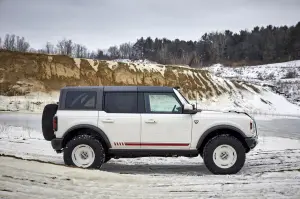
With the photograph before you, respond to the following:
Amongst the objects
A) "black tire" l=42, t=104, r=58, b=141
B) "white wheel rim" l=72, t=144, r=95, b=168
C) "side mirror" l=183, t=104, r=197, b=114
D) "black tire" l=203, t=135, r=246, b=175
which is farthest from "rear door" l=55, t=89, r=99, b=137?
"black tire" l=203, t=135, r=246, b=175

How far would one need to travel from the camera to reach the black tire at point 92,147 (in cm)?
899

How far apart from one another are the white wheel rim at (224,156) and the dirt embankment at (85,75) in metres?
28.8

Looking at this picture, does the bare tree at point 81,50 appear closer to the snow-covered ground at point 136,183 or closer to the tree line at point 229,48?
the tree line at point 229,48

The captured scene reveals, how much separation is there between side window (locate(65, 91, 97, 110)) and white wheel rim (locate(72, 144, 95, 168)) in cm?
96

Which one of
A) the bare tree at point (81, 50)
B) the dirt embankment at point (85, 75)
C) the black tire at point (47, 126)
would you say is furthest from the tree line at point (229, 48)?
the black tire at point (47, 126)

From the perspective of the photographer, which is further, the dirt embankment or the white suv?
the dirt embankment

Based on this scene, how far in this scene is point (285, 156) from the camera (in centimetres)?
1134

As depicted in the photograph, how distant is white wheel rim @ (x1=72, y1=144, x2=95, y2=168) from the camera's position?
9.06m

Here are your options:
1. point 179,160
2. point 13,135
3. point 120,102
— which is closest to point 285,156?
point 179,160

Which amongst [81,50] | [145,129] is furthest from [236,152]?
[81,50]

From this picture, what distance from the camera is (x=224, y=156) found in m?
8.98

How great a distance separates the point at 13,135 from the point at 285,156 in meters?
10.1

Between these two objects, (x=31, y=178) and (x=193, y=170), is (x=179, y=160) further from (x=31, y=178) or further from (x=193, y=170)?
(x=31, y=178)

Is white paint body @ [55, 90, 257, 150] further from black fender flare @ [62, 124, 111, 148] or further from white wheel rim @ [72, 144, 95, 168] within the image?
white wheel rim @ [72, 144, 95, 168]
